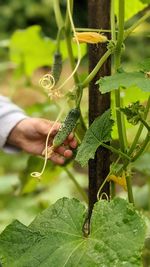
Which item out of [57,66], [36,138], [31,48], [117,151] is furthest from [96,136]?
[31,48]

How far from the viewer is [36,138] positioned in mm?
1170

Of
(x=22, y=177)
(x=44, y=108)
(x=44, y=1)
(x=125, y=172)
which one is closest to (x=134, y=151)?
(x=125, y=172)

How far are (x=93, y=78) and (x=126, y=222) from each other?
0.23 meters

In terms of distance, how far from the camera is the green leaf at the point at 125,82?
0.79 metres

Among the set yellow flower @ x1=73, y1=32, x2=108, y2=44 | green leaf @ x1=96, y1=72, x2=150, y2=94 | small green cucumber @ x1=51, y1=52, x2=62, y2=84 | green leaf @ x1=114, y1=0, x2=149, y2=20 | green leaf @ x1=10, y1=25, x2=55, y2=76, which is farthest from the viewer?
green leaf @ x1=10, y1=25, x2=55, y2=76

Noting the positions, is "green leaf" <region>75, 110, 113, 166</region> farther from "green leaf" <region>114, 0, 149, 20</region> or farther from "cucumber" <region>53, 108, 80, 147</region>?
"green leaf" <region>114, 0, 149, 20</region>

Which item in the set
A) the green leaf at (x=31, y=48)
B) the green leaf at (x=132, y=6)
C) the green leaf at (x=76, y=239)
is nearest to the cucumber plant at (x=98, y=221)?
the green leaf at (x=76, y=239)

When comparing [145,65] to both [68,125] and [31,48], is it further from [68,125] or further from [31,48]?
[31,48]

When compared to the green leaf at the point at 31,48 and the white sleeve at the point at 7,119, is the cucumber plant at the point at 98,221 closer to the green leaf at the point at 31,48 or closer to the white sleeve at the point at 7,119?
the white sleeve at the point at 7,119

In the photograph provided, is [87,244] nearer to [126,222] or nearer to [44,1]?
[126,222]

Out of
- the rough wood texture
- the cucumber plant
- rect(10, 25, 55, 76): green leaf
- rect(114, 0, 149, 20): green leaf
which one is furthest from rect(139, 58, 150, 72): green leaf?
rect(10, 25, 55, 76): green leaf

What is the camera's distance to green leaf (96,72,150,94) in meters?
0.79

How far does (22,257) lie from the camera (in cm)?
89

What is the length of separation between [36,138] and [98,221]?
0.34 meters
